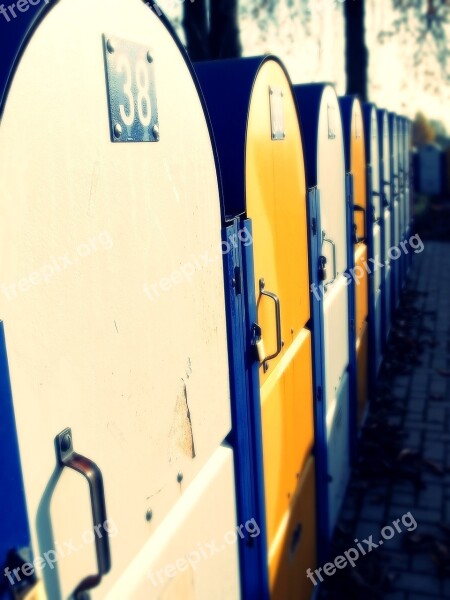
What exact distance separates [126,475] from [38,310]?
0.47m

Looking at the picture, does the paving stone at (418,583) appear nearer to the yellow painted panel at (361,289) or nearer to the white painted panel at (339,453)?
the white painted panel at (339,453)

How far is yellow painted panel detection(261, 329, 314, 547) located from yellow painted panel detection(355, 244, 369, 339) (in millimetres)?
1812

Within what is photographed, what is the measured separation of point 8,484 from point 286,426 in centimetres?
172

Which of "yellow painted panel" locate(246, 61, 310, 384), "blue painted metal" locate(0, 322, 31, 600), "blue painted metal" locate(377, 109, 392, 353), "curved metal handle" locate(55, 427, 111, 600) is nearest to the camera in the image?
"blue painted metal" locate(0, 322, 31, 600)

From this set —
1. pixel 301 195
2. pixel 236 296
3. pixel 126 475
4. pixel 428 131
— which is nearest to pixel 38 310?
pixel 126 475

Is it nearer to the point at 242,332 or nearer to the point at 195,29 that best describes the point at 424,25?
the point at 195,29

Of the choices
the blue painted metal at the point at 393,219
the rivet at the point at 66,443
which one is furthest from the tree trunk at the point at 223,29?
the rivet at the point at 66,443

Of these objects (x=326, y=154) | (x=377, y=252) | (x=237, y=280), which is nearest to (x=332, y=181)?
(x=326, y=154)

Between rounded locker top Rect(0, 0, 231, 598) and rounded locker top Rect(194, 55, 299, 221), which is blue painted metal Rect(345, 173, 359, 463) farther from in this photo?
rounded locker top Rect(0, 0, 231, 598)

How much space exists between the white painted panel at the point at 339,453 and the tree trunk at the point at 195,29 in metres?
4.15

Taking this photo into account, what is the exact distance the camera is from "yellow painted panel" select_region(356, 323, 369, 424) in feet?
15.9

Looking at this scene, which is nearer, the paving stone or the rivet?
the rivet

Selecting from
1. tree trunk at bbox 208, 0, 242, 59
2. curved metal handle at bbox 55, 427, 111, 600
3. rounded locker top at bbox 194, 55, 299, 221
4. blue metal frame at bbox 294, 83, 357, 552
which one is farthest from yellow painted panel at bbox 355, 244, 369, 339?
curved metal handle at bbox 55, 427, 111, 600

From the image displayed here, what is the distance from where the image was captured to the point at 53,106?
108 centimetres
